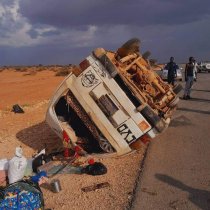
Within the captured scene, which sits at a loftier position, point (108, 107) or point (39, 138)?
point (108, 107)

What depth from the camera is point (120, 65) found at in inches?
383

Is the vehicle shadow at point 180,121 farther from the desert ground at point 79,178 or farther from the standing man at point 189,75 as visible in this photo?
the standing man at point 189,75

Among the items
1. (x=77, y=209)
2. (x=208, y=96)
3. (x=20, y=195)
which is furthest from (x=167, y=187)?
(x=208, y=96)

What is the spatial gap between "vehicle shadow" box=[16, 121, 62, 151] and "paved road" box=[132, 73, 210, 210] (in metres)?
2.56

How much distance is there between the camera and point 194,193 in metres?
7.11

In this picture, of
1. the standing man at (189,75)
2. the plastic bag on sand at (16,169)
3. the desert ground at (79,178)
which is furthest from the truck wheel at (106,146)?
the standing man at (189,75)

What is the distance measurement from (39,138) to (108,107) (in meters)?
3.65

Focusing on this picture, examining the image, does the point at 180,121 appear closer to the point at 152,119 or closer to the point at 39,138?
the point at 39,138

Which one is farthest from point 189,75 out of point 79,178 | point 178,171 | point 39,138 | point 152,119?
point 79,178

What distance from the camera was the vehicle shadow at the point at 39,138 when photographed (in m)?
11.2

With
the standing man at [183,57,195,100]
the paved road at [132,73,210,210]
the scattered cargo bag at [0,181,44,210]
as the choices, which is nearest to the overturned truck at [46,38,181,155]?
the paved road at [132,73,210,210]

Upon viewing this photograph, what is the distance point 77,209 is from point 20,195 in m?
0.96

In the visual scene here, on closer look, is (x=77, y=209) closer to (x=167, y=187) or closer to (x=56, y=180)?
(x=56, y=180)

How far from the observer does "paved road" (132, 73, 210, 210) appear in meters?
6.82
